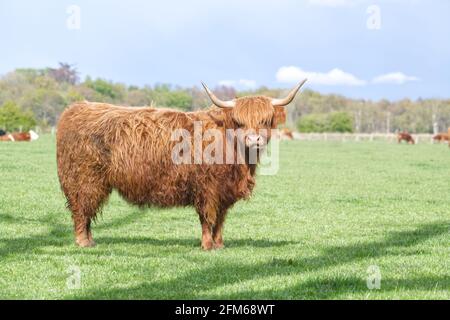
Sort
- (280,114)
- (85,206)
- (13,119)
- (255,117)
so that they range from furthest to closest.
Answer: (13,119)
(85,206)
(280,114)
(255,117)

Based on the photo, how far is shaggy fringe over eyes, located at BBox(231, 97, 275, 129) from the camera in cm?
775

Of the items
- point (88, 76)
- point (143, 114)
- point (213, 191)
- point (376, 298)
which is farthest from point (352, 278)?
point (88, 76)

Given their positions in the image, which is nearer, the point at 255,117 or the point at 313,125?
the point at 255,117

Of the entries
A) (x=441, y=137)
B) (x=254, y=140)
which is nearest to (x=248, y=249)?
(x=254, y=140)

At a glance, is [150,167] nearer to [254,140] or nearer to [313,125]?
[254,140]

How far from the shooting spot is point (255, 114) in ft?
25.4

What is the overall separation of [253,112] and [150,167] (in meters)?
1.35

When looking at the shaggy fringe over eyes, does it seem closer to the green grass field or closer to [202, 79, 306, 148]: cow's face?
[202, 79, 306, 148]: cow's face

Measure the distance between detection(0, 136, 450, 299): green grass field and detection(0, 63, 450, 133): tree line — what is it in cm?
6460

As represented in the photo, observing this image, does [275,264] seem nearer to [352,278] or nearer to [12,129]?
[352,278]

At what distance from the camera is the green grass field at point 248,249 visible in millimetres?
5844

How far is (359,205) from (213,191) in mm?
6310

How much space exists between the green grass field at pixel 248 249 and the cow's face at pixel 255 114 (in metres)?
1.32

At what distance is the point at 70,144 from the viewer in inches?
327
